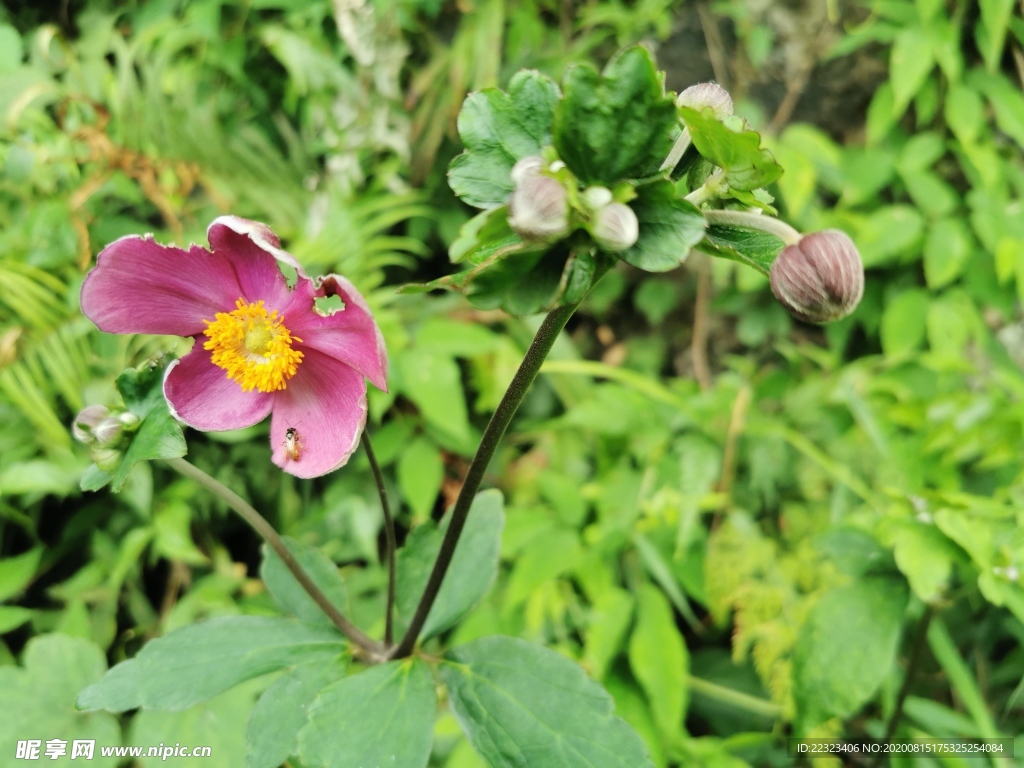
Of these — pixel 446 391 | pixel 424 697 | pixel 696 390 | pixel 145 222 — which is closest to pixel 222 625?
pixel 424 697

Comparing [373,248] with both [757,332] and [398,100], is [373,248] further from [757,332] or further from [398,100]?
[757,332]

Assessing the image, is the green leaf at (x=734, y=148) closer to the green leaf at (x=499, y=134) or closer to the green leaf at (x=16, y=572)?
the green leaf at (x=499, y=134)

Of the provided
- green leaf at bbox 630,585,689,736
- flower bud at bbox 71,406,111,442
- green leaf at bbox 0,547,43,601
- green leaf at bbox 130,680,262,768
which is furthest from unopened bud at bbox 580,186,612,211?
green leaf at bbox 0,547,43,601

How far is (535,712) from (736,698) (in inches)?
29.9

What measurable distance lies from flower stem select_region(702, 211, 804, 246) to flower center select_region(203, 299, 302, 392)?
1.15 ft

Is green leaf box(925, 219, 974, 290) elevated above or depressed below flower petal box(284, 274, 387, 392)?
below

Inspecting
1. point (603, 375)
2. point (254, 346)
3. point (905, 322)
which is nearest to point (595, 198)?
point (254, 346)

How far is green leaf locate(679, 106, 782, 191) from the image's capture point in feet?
1.33

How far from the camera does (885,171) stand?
1596mm

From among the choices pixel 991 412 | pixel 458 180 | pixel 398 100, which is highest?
pixel 458 180

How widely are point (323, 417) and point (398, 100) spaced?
134cm

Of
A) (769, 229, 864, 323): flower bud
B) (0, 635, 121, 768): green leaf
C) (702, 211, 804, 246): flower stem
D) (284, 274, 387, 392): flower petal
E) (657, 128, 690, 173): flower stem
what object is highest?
(657, 128, 690, 173): flower stem

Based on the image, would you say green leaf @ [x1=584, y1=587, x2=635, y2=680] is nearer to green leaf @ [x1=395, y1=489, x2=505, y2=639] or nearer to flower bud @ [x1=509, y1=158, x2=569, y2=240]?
green leaf @ [x1=395, y1=489, x2=505, y2=639]

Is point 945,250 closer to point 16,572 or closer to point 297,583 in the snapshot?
point 297,583
